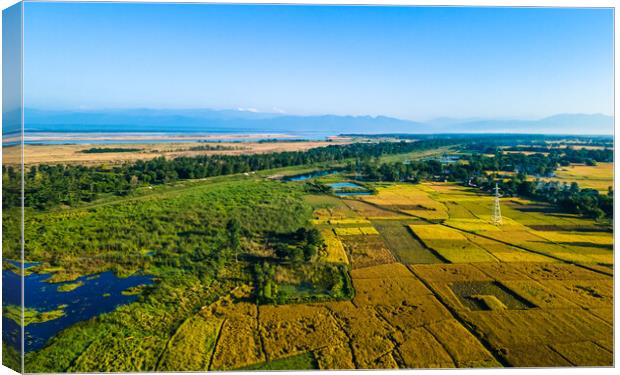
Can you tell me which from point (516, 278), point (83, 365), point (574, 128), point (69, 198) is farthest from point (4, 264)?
point (574, 128)

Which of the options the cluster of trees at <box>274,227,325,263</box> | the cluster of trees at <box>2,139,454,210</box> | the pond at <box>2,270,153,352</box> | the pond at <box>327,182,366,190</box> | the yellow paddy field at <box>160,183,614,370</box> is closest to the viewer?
the yellow paddy field at <box>160,183,614,370</box>

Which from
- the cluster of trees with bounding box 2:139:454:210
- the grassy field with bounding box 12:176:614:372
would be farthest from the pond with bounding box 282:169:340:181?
the grassy field with bounding box 12:176:614:372

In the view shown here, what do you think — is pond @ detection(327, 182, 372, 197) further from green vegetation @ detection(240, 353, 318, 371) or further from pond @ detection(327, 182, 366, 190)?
green vegetation @ detection(240, 353, 318, 371)

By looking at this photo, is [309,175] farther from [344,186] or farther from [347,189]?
[347,189]

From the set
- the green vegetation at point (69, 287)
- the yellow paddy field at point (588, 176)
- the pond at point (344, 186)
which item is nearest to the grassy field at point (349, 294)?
the green vegetation at point (69, 287)

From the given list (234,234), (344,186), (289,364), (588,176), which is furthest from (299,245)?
(588,176)

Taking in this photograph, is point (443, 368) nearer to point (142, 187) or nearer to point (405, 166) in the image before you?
point (142, 187)

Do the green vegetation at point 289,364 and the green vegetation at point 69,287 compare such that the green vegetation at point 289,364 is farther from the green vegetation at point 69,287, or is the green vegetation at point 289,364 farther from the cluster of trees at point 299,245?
the green vegetation at point 69,287
